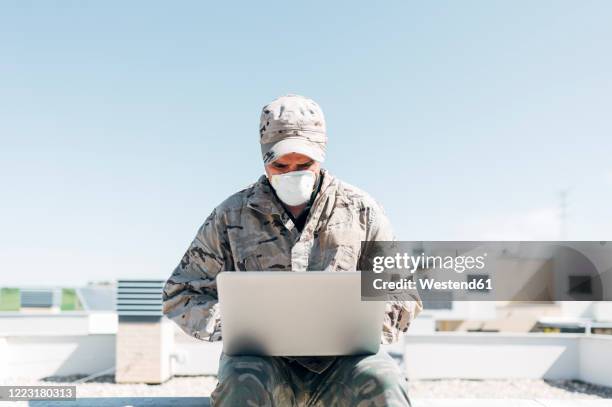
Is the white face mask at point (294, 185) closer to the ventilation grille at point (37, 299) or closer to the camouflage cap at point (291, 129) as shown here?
the camouflage cap at point (291, 129)

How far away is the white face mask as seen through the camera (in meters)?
2.19

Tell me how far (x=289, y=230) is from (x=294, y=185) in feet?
0.58

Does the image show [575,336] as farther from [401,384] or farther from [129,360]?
[401,384]

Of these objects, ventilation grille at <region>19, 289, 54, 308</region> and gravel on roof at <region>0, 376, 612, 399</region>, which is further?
ventilation grille at <region>19, 289, 54, 308</region>

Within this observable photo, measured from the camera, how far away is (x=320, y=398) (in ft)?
6.23

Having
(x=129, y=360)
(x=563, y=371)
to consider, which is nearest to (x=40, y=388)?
(x=129, y=360)

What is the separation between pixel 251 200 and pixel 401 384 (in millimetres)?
924

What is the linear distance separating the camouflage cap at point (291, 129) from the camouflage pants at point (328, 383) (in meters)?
0.79

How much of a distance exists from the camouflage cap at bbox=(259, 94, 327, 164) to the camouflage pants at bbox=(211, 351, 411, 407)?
2.59 feet

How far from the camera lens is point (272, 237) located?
2217 mm

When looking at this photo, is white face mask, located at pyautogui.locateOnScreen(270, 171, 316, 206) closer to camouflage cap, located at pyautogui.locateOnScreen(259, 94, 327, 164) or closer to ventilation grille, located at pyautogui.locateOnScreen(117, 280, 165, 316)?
camouflage cap, located at pyautogui.locateOnScreen(259, 94, 327, 164)

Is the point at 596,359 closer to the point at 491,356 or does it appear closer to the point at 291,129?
the point at 491,356

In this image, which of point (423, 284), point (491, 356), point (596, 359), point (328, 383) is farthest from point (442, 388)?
point (328, 383)

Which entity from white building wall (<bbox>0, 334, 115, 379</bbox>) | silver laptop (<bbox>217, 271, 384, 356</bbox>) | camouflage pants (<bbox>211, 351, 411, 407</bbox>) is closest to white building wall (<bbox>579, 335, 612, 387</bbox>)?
white building wall (<bbox>0, 334, 115, 379</bbox>)
